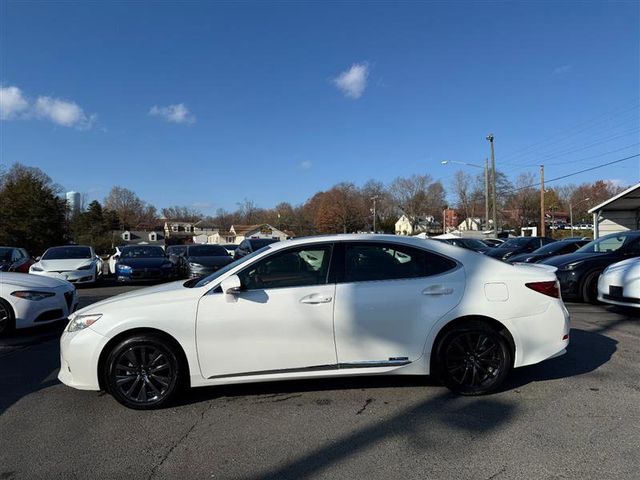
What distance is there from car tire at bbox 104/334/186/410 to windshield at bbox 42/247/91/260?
12.8m

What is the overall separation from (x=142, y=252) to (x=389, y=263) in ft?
49.3

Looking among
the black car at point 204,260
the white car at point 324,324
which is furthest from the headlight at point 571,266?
the black car at point 204,260

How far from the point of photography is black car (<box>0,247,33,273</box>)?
45.1ft

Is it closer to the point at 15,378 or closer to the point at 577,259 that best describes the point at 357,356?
the point at 15,378

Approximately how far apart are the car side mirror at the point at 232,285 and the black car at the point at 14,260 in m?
11.7

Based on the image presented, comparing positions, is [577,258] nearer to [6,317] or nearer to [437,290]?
[437,290]

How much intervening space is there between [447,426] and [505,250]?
59.6 ft

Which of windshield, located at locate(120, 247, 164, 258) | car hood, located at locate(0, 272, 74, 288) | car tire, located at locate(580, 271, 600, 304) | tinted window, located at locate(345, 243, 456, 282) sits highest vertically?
tinted window, located at locate(345, 243, 456, 282)

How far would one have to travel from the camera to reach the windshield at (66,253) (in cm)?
1546

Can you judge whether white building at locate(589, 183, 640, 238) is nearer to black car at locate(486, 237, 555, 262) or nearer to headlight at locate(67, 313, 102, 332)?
black car at locate(486, 237, 555, 262)

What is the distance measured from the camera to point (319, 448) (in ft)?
11.7

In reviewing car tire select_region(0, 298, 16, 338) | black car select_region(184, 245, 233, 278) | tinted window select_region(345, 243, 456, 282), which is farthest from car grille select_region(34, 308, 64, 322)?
black car select_region(184, 245, 233, 278)

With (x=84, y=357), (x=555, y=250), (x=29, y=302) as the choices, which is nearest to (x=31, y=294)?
(x=29, y=302)

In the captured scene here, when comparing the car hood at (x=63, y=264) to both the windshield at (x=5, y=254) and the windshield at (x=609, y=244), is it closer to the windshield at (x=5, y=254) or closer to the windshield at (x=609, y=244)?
the windshield at (x=5, y=254)
